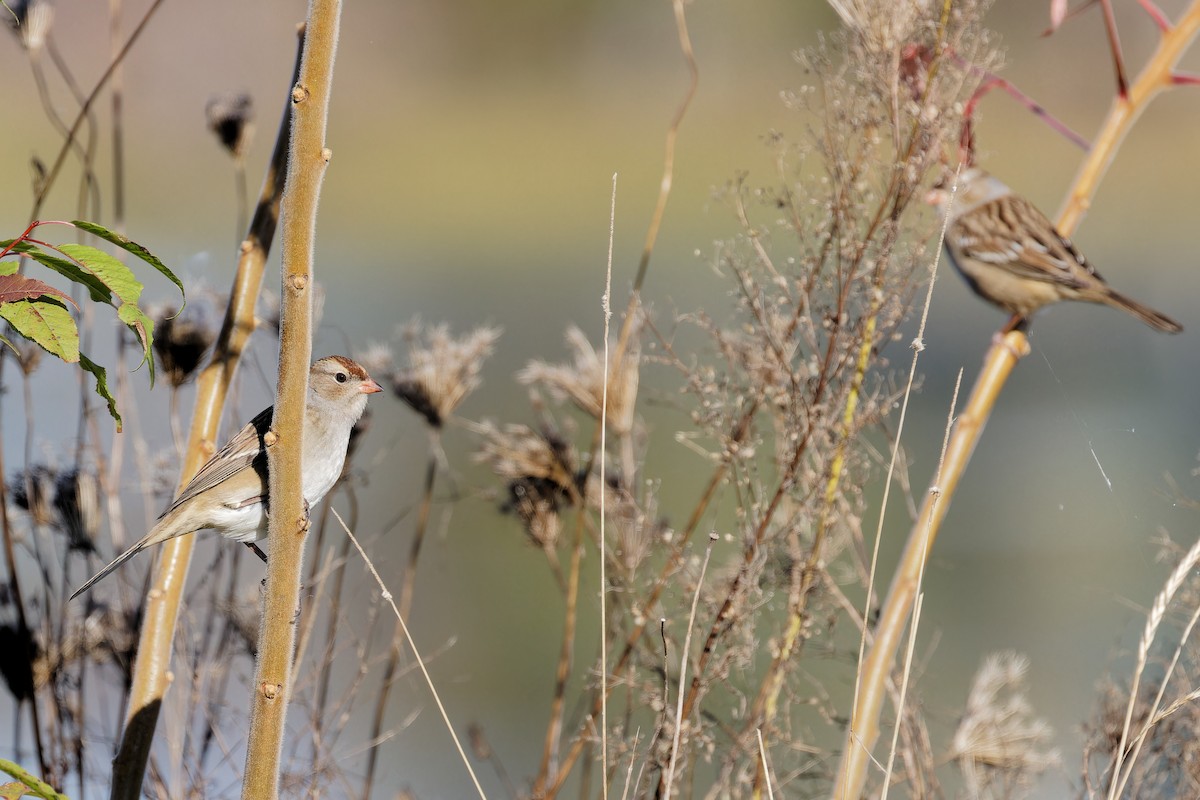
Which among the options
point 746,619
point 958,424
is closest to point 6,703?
point 746,619

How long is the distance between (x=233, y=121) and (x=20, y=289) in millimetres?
1758

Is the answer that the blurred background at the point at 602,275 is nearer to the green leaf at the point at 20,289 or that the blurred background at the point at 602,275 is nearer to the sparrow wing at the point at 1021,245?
the sparrow wing at the point at 1021,245

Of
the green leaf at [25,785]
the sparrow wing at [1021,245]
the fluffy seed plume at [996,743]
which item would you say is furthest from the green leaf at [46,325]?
the sparrow wing at [1021,245]

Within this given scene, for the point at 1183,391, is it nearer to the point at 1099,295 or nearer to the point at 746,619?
the point at 1099,295

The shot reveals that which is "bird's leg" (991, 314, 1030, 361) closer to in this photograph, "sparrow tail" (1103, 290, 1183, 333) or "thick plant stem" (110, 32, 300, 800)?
"sparrow tail" (1103, 290, 1183, 333)

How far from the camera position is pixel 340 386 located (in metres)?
2.44

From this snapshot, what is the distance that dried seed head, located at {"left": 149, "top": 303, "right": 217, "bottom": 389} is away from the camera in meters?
2.57

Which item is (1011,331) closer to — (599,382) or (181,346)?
(599,382)

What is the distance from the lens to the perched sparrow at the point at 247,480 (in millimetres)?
2031

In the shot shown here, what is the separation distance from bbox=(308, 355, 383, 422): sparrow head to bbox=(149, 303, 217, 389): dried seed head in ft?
0.92

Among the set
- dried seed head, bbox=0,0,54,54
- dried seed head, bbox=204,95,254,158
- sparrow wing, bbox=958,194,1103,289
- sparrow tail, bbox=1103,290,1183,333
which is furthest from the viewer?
sparrow wing, bbox=958,194,1103,289

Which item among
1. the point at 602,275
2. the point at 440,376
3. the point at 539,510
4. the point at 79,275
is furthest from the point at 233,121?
the point at 602,275

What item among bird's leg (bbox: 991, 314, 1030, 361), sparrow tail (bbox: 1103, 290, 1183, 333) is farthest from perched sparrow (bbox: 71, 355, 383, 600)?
sparrow tail (bbox: 1103, 290, 1183, 333)

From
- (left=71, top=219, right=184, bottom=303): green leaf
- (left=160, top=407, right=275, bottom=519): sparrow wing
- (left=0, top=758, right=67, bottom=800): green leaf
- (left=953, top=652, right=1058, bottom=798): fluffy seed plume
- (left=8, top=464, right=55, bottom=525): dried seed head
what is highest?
(left=71, top=219, right=184, bottom=303): green leaf
